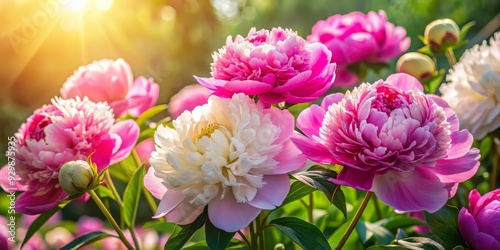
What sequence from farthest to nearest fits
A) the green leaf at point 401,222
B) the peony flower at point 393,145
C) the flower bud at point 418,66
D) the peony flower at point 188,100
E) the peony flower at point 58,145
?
the peony flower at point 188,100, the flower bud at point 418,66, the green leaf at point 401,222, the peony flower at point 58,145, the peony flower at point 393,145

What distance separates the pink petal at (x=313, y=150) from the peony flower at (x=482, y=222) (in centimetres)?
15

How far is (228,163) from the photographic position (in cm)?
57

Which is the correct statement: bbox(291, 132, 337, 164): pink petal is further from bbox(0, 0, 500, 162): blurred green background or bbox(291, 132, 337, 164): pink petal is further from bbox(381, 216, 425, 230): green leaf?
bbox(0, 0, 500, 162): blurred green background

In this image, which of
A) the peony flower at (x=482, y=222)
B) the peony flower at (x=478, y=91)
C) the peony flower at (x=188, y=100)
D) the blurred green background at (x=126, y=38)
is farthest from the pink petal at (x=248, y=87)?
the blurred green background at (x=126, y=38)

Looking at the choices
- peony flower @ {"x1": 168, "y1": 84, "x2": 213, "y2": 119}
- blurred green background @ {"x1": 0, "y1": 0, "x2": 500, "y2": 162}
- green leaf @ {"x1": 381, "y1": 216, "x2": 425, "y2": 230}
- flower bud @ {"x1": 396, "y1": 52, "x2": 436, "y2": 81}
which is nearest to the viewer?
green leaf @ {"x1": 381, "y1": 216, "x2": 425, "y2": 230}

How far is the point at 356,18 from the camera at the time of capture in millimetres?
1037

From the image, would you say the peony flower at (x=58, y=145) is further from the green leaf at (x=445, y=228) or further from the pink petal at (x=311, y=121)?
the green leaf at (x=445, y=228)

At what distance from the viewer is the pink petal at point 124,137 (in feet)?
2.33

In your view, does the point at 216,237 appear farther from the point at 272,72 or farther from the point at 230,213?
the point at 272,72

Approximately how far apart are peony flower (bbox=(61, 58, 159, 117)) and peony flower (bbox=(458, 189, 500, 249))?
45 cm

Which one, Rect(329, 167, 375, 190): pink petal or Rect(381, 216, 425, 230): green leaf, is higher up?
Rect(329, 167, 375, 190): pink petal

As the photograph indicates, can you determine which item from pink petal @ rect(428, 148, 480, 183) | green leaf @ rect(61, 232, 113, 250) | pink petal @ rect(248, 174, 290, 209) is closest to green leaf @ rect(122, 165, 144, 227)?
green leaf @ rect(61, 232, 113, 250)

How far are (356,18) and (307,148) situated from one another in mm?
517

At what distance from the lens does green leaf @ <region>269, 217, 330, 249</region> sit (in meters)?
0.59
